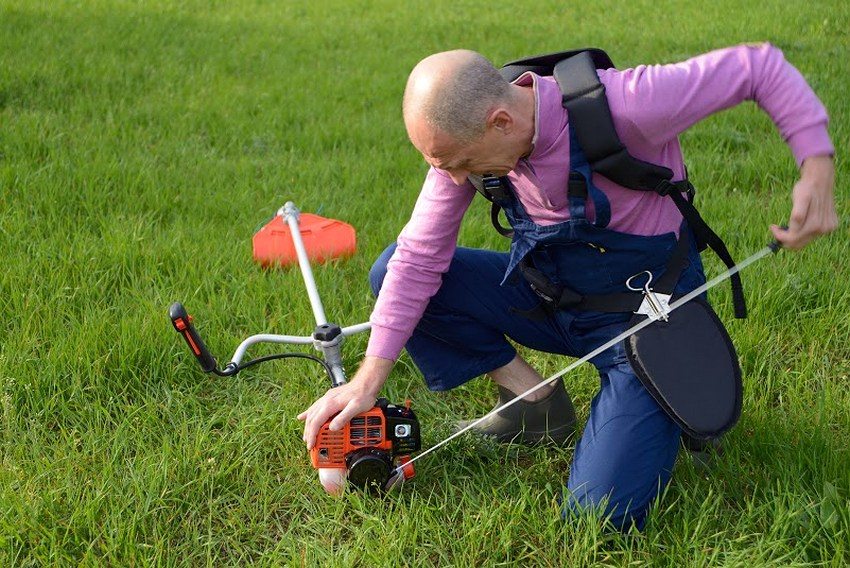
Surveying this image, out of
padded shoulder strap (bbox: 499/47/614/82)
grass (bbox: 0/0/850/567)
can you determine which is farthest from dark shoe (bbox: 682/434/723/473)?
→ padded shoulder strap (bbox: 499/47/614/82)

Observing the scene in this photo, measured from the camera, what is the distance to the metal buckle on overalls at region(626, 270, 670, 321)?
278 centimetres

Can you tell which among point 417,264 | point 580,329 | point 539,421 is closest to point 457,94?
point 417,264

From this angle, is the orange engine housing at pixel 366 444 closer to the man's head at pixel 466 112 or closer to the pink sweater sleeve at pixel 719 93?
the man's head at pixel 466 112

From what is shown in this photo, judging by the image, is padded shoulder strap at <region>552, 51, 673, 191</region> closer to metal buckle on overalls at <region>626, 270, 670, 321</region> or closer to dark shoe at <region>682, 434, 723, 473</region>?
metal buckle on overalls at <region>626, 270, 670, 321</region>

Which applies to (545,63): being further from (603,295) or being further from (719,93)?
(603,295)

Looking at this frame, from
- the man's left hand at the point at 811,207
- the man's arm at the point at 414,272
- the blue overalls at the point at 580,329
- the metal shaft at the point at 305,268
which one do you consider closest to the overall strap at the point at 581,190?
the blue overalls at the point at 580,329

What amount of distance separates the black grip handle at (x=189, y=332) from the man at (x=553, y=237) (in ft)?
1.45

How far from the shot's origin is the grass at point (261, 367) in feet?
8.75

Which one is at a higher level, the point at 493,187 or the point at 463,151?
the point at 463,151

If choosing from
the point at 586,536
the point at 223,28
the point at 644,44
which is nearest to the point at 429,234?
the point at 586,536

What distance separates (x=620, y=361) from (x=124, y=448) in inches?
65.8

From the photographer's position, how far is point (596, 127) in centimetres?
249

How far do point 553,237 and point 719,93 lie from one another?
61 centimetres

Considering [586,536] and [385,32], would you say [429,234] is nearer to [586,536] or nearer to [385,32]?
[586,536]
